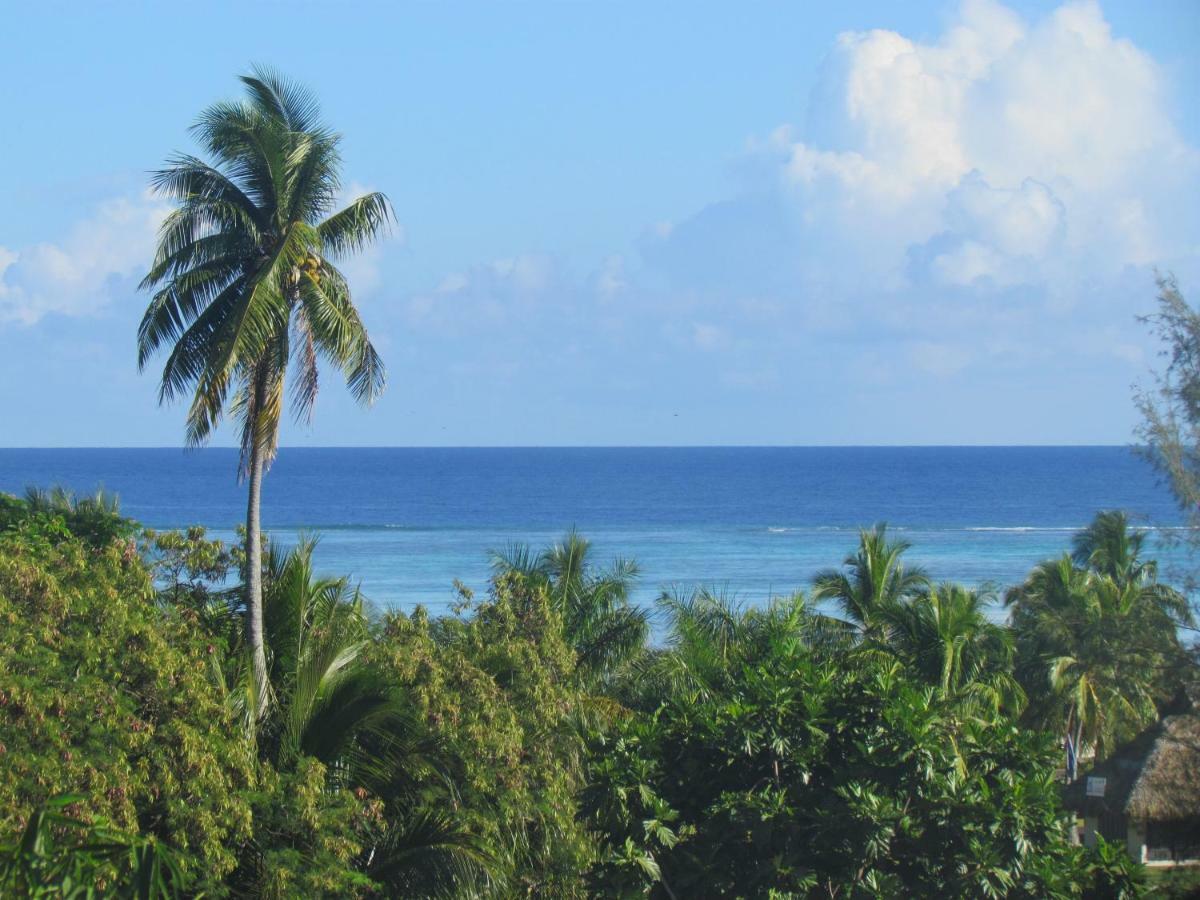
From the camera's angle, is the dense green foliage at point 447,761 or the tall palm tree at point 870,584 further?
the tall palm tree at point 870,584

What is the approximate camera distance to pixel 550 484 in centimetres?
14562

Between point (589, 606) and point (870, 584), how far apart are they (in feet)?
26.4

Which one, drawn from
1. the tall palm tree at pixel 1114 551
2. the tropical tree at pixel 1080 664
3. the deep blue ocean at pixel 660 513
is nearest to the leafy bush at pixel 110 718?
the deep blue ocean at pixel 660 513

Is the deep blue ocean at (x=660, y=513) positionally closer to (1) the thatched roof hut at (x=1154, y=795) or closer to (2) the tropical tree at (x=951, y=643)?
(2) the tropical tree at (x=951, y=643)

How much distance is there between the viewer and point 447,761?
14.1 m

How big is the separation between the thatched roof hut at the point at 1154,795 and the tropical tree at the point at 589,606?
9.80m

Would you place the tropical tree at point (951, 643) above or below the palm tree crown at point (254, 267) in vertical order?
below

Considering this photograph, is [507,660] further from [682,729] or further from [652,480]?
[652,480]

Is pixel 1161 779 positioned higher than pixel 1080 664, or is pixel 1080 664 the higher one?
pixel 1080 664

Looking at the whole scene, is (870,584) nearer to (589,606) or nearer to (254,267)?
(589,606)

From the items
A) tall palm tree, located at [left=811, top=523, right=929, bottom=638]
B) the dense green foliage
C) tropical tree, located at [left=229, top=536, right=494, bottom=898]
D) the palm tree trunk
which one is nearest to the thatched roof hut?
tall palm tree, located at [left=811, top=523, right=929, bottom=638]

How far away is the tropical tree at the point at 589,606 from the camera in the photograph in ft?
70.8

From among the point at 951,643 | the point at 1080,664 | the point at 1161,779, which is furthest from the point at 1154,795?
the point at 951,643

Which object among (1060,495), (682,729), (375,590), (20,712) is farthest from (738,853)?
(1060,495)
